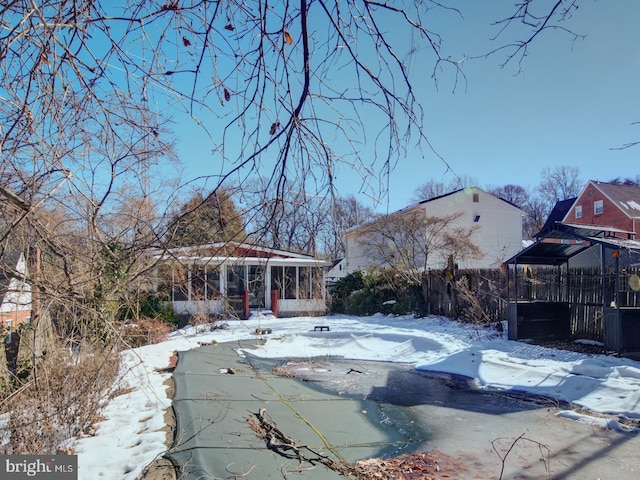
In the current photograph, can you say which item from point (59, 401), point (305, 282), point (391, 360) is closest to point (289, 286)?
point (305, 282)

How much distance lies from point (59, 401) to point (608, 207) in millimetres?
33289

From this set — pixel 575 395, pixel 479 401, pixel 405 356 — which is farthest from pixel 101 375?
pixel 405 356

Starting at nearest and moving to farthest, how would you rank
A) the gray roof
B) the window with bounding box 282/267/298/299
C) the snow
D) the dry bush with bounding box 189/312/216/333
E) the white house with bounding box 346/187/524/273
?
the snow
the gray roof
the dry bush with bounding box 189/312/216/333
the window with bounding box 282/267/298/299
the white house with bounding box 346/187/524/273

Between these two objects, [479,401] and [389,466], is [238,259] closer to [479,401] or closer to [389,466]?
[389,466]

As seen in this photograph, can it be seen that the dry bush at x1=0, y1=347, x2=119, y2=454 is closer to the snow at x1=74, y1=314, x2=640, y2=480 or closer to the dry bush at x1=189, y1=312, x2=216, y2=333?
the snow at x1=74, y1=314, x2=640, y2=480

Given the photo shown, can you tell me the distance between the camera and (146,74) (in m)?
2.72

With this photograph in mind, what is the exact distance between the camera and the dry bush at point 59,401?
420cm

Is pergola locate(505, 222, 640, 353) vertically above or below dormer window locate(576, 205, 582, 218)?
below

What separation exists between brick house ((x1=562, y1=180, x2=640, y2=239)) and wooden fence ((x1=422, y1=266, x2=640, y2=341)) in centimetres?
1709

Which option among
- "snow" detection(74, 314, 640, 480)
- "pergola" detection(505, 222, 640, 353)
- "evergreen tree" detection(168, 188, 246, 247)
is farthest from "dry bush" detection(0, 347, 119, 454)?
"pergola" detection(505, 222, 640, 353)

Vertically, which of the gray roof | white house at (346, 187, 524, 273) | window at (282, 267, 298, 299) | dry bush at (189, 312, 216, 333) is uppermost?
white house at (346, 187, 524, 273)

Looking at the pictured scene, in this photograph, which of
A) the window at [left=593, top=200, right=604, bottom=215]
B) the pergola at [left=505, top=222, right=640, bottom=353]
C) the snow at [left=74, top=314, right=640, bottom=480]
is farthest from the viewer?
the window at [left=593, top=200, right=604, bottom=215]

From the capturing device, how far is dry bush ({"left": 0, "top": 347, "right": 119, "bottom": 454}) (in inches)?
165

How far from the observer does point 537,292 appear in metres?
13.2
